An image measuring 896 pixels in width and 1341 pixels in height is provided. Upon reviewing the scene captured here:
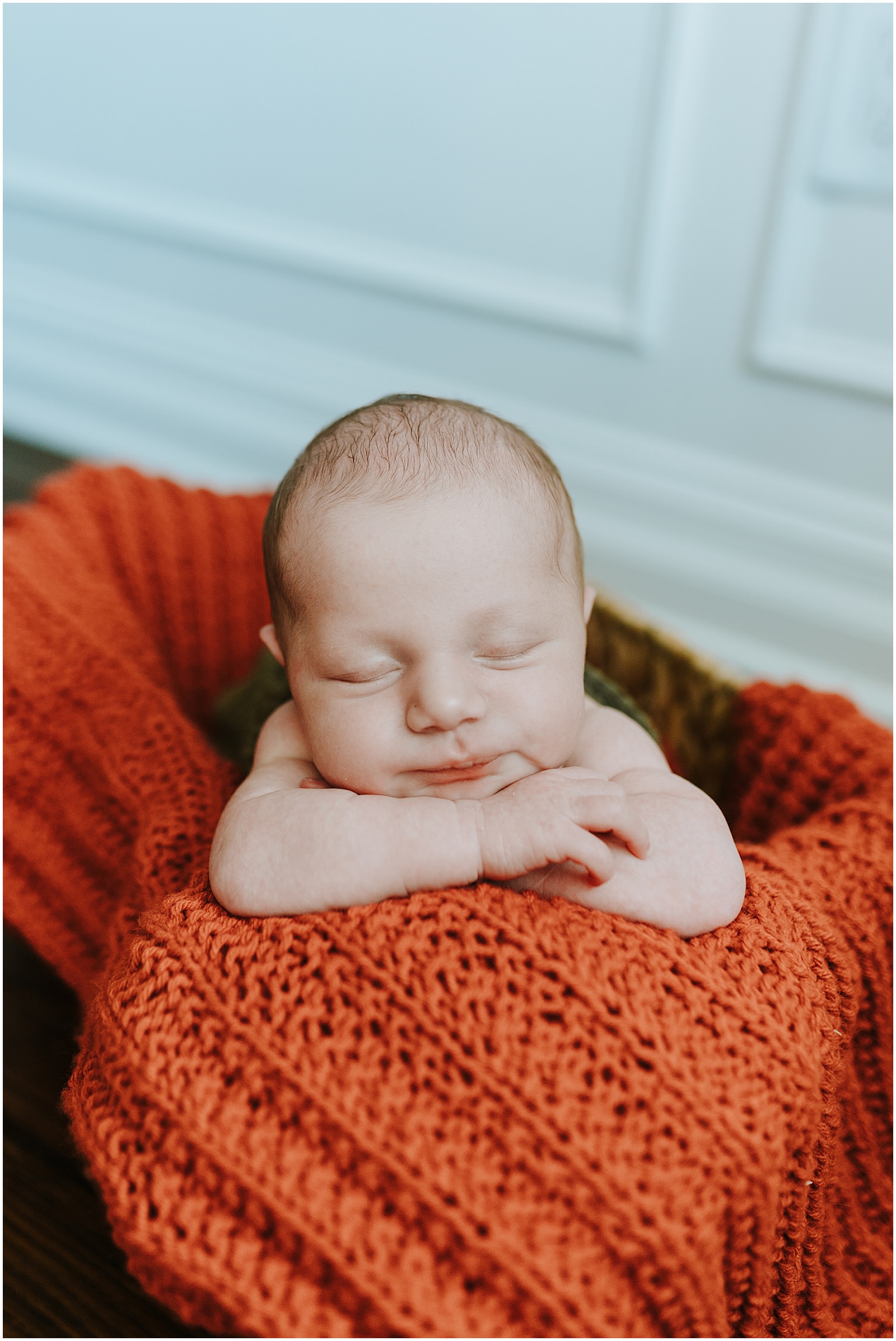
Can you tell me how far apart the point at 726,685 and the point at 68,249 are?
1.35 meters

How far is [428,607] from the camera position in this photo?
595mm

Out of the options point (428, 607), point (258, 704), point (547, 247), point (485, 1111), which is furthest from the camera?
point (547, 247)

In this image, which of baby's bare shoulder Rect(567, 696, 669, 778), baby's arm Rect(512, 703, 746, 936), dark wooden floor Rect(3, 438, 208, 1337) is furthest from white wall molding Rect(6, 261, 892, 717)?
dark wooden floor Rect(3, 438, 208, 1337)

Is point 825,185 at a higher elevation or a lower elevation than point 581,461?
higher

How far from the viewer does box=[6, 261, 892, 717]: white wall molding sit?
1278 mm

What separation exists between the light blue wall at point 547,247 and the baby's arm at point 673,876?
742 mm

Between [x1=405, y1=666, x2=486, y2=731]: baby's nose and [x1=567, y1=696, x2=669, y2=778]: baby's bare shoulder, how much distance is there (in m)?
0.14

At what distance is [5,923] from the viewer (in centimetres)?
85

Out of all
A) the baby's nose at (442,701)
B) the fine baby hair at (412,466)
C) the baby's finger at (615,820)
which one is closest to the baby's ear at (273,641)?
the fine baby hair at (412,466)

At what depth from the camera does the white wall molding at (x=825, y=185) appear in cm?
100

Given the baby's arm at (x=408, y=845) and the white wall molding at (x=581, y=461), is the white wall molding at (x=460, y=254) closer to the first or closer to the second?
the white wall molding at (x=581, y=461)

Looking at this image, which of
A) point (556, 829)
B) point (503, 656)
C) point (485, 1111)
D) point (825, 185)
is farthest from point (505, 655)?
point (825, 185)

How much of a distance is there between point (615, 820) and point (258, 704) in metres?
0.42

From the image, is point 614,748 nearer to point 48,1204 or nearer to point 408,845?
point 408,845
